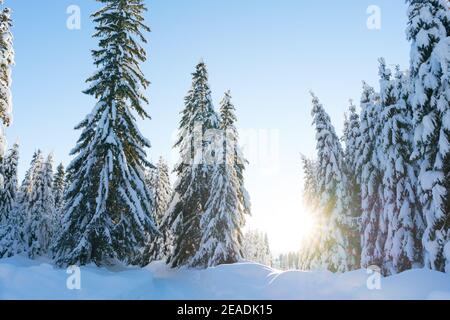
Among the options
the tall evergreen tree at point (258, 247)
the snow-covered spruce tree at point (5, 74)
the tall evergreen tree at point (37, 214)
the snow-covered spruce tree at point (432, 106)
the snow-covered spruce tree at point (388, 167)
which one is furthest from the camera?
the tall evergreen tree at point (258, 247)

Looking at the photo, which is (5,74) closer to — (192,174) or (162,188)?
(192,174)

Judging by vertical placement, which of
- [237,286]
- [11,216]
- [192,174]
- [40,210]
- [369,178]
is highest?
[192,174]

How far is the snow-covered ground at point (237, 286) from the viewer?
1020 cm

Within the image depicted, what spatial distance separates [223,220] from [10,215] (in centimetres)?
3267

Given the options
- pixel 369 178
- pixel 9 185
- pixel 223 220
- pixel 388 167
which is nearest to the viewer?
pixel 388 167

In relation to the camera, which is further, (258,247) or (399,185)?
(258,247)

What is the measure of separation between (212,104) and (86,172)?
41.8 feet

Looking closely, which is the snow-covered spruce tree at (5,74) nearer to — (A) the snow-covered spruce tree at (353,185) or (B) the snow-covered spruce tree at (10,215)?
(A) the snow-covered spruce tree at (353,185)

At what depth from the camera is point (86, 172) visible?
674 inches

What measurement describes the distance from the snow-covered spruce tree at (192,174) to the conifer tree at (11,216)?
92.5 ft

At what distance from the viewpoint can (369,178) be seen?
27375mm

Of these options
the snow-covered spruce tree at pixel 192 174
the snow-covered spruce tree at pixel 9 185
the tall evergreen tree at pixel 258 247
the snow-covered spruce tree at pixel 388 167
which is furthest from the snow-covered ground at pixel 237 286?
the tall evergreen tree at pixel 258 247

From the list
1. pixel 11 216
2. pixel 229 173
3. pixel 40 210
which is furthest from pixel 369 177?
pixel 11 216
